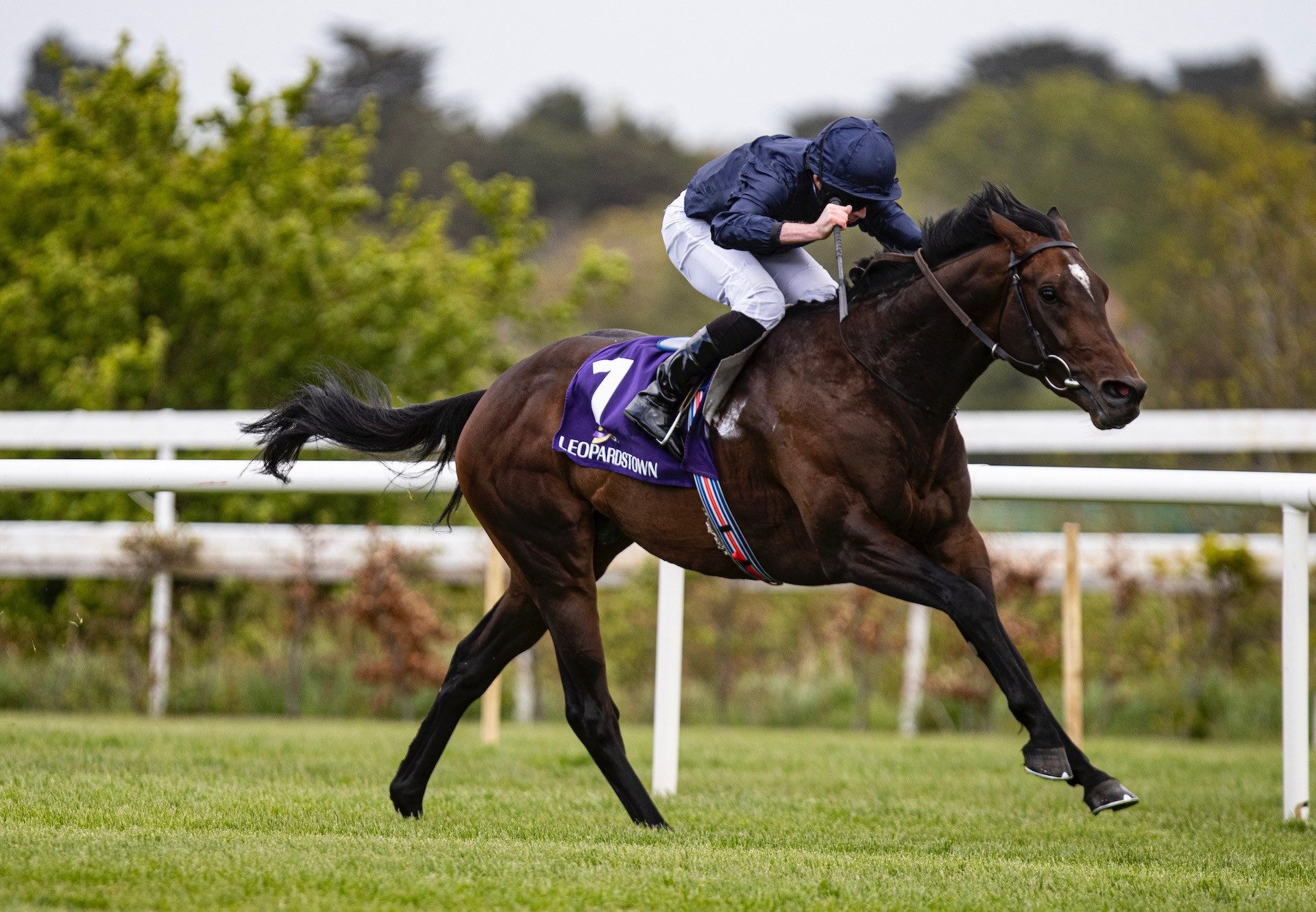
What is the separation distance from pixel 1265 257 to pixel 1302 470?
17.9 ft

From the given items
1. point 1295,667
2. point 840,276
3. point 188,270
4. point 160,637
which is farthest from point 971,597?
point 188,270

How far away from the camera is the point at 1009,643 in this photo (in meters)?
4.21

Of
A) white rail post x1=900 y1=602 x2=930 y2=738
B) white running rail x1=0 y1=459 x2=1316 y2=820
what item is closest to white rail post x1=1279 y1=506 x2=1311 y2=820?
white running rail x1=0 y1=459 x2=1316 y2=820

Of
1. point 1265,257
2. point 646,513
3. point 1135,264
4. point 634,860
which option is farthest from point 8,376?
point 1135,264

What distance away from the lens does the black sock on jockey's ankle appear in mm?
4711

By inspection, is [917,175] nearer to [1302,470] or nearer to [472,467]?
[1302,470]

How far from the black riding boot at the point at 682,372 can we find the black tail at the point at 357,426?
40.6 inches

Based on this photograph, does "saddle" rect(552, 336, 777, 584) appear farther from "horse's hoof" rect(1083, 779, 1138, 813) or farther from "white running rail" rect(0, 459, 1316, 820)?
"horse's hoof" rect(1083, 779, 1138, 813)

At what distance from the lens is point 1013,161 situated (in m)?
46.9

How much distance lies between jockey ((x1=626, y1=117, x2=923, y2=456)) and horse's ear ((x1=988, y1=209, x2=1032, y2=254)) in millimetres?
335

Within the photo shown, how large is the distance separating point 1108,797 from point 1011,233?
1.64 metres

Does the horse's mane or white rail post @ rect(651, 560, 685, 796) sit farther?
white rail post @ rect(651, 560, 685, 796)

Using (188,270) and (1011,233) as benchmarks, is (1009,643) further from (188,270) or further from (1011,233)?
(188,270)

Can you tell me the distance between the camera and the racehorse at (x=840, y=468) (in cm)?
427
